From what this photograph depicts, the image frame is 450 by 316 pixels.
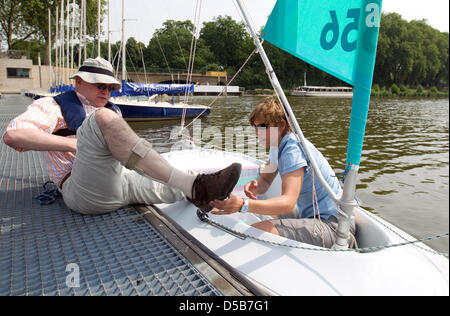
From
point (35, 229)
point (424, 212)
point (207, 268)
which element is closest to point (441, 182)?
point (424, 212)

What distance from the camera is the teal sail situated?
171 centimetres

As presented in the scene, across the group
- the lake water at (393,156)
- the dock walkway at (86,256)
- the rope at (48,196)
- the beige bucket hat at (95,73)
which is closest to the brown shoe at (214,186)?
the dock walkway at (86,256)

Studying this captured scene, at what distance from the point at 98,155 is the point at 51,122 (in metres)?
0.78

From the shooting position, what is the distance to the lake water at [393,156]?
610 centimetres

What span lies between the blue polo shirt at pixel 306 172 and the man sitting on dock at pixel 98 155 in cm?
35

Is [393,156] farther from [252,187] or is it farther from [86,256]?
[86,256]

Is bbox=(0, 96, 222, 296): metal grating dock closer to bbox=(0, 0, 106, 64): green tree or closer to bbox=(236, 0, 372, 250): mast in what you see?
bbox=(236, 0, 372, 250): mast

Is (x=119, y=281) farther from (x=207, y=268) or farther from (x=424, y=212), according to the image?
(x=424, y=212)

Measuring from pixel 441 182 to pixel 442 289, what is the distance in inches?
301

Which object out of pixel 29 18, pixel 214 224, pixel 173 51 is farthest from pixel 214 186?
pixel 173 51

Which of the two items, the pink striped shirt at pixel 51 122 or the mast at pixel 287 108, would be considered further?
the pink striped shirt at pixel 51 122

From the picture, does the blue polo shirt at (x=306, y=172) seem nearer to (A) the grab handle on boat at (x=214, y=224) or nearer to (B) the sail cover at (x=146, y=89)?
(A) the grab handle on boat at (x=214, y=224)

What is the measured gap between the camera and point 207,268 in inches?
72.2

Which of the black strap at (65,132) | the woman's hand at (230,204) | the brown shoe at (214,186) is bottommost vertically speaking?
the woman's hand at (230,204)
